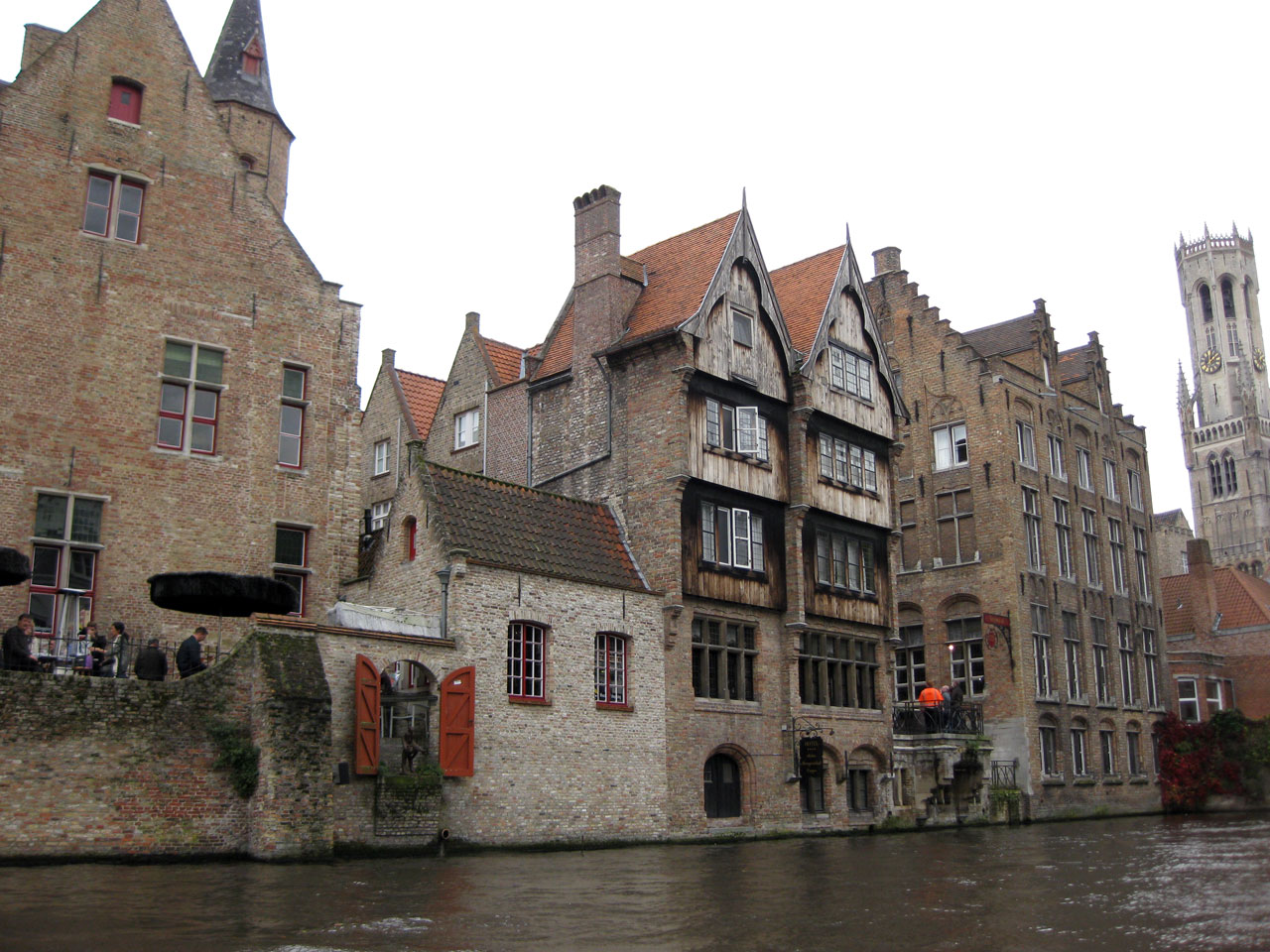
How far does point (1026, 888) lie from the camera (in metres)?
→ 14.1

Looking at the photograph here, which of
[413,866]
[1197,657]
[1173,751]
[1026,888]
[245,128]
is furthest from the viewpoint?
[1197,657]

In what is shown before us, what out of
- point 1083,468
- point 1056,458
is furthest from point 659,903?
point 1083,468

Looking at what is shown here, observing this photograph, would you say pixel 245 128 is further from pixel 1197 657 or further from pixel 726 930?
pixel 1197 657

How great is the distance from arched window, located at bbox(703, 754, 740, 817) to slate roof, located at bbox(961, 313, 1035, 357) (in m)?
22.4

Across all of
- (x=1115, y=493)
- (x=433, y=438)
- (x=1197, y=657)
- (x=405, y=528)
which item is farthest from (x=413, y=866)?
(x=1197, y=657)

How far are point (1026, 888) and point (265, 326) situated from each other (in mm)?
18772

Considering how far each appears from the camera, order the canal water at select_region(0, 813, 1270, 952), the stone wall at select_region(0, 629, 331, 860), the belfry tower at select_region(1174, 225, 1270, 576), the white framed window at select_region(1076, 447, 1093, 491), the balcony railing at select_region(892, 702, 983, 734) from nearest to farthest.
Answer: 1. the canal water at select_region(0, 813, 1270, 952)
2. the stone wall at select_region(0, 629, 331, 860)
3. the balcony railing at select_region(892, 702, 983, 734)
4. the white framed window at select_region(1076, 447, 1093, 491)
5. the belfry tower at select_region(1174, 225, 1270, 576)

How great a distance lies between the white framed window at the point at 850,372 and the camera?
33219mm

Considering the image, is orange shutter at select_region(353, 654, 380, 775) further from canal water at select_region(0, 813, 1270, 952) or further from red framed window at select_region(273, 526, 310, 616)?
red framed window at select_region(273, 526, 310, 616)

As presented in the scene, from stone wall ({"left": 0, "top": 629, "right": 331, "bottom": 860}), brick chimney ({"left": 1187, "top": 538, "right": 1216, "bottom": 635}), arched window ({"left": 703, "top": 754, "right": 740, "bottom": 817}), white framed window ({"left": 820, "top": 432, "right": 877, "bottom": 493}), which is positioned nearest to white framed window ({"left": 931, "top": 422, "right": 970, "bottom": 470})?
white framed window ({"left": 820, "top": 432, "right": 877, "bottom": 493})

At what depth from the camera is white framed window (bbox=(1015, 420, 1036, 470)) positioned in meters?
42.9

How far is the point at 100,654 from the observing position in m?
19.0

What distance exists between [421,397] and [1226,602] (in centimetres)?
3740

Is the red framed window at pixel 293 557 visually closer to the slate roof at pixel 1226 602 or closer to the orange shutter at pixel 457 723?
the orange shutter at pixel 457 723
